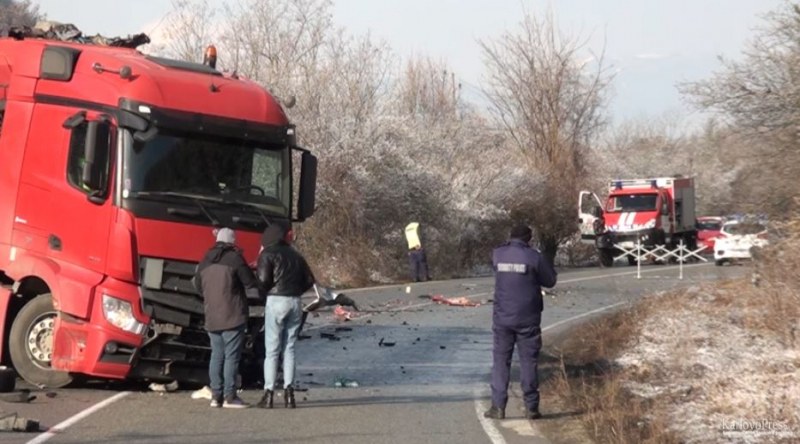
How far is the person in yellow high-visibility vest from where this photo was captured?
32.8m

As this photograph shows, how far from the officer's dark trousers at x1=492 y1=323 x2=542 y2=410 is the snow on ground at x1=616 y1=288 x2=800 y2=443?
1.26 metres

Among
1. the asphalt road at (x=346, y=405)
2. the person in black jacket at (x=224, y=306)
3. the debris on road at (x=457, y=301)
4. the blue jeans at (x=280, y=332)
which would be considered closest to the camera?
the asphalt road at (x=346, y=405)

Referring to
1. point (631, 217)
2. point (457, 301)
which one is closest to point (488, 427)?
point (457, 301)

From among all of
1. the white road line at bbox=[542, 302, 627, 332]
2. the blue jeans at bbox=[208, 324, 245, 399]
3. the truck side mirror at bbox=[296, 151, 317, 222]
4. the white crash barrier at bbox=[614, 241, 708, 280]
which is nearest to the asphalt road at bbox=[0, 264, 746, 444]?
the blue jeans at bbox=[208, 324, 245, 399]

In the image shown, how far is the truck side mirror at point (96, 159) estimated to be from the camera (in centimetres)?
1117

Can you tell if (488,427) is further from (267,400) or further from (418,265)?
(418,265)

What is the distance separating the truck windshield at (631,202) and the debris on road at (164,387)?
1358 inches

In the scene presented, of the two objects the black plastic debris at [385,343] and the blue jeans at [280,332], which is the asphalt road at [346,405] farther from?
the blue jeans at [280,332]

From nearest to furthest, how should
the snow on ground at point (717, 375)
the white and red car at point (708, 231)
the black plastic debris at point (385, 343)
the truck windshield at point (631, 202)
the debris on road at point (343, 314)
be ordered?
the snow on ground at point (717, 375) < the black plastic debris at point (385, 343) < the debris on road at point (343, 314) < the truck windshield at point (631, 202) < the white and red car at point (708, 231)

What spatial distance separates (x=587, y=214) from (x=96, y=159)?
114ft

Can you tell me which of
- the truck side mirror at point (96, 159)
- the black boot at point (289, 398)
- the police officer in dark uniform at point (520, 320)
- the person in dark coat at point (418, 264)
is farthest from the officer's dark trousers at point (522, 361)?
the person in dark coat at point (418, 264)

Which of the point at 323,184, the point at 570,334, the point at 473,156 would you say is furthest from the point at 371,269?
the point at 570,334

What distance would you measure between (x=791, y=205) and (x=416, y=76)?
40.5m

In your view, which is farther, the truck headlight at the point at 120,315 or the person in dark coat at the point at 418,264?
the person in dark coat at the point at 418,264
